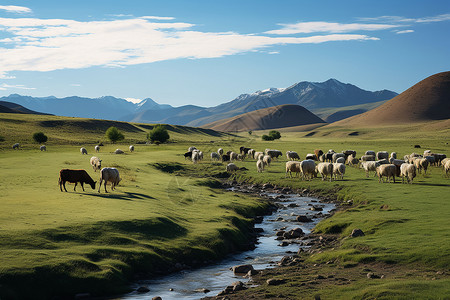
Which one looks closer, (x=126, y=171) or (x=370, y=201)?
(x=370, y=201)

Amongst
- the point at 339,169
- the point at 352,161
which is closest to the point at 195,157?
the point at 352,161

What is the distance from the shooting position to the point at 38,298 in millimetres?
16547

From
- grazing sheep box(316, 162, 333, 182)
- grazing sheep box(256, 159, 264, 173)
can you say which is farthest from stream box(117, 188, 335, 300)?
grazing sheep box(256, 159, 264, 173)

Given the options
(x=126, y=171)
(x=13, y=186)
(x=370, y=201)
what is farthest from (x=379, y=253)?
(x=126, y=171)

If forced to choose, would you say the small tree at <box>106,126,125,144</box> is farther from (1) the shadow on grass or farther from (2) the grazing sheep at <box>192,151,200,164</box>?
(1) the shadow on grass

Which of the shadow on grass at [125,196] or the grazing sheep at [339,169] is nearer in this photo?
the shadow on grass at [125,196]

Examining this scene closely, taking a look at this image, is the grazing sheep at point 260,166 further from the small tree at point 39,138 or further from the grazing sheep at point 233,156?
the small tree at point 39,138

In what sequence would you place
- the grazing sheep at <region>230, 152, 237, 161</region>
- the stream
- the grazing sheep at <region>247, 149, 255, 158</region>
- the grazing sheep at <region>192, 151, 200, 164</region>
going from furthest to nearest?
the grazing sheep at <region>247, 149, 255, 158</region>
the grazing sheep at <region>230, 152, 237, 161</region>
the grazing sheep at <region>192, 151, 200, 164</region>
the stream

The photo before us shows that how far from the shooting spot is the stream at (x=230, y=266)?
18531 mm

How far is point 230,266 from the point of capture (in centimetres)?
2275

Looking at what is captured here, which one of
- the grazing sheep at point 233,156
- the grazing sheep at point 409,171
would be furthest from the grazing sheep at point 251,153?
the grazing sheep at point 409,171

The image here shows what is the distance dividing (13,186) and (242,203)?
19.3m

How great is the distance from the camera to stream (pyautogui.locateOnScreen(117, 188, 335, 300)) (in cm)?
1853

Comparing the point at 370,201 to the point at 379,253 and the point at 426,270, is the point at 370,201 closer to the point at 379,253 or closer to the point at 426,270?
the point at 379,253
